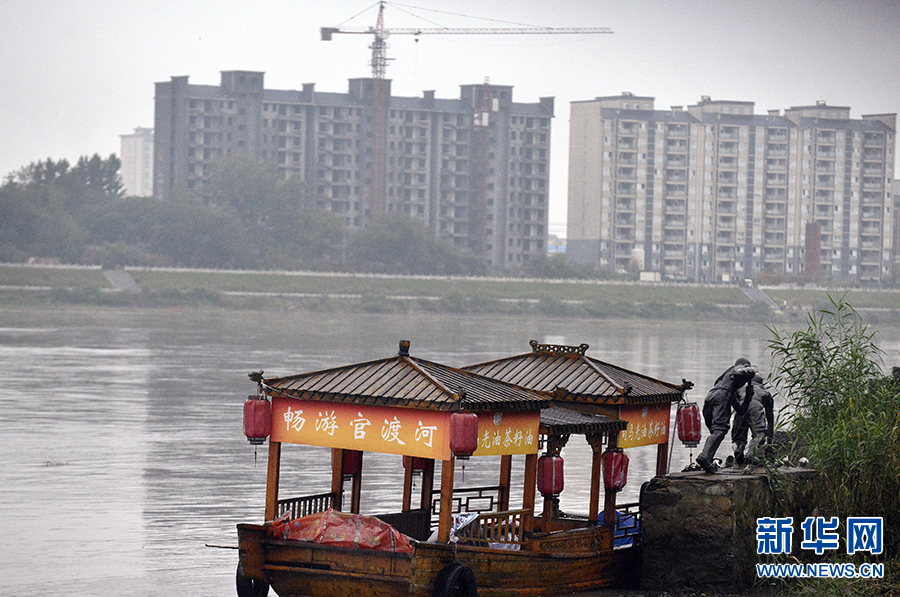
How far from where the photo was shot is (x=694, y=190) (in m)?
129

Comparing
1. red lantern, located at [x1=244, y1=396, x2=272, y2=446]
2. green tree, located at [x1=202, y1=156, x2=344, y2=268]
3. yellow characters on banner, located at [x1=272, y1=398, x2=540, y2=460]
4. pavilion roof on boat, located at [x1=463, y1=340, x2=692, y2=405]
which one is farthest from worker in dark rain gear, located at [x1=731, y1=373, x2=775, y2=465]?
green tree, located at [x1=202, y1=156, x2=344, y2=268]

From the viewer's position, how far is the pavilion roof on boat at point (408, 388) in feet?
39.3

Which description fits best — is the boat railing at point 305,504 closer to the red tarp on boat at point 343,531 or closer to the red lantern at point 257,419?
Answer: the red tarp on boat at point 343,531

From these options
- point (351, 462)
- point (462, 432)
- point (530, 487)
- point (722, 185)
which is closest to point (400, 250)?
point (722, 185)

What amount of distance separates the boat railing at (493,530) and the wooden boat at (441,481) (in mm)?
13

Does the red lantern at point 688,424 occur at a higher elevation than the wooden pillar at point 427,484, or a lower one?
higher

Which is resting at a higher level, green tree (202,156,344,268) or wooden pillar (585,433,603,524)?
green tree (202,156,344,268)

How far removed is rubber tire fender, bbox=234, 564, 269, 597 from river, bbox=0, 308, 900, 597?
2.55 ft

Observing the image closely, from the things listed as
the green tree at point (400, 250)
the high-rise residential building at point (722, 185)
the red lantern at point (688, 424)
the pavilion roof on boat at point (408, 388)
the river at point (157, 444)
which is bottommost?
the river at point (157, 444)

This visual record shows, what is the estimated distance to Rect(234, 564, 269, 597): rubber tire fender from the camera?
12.8 m

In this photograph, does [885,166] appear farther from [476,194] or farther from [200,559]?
[200,559]

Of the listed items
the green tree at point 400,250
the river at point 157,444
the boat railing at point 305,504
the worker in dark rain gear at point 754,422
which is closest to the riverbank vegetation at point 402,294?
the green tree at point 400,250

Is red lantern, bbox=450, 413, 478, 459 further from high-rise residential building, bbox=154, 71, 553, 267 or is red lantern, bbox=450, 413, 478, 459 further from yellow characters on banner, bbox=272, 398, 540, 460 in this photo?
high-rise residential building, bbox=154, 71, 553, 267

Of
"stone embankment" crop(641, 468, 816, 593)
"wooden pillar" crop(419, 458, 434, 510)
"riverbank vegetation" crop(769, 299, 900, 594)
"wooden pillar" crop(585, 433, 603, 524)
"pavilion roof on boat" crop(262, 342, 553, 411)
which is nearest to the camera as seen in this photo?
"pavilion roof on boat" crop(262, 342, 553, 411)
